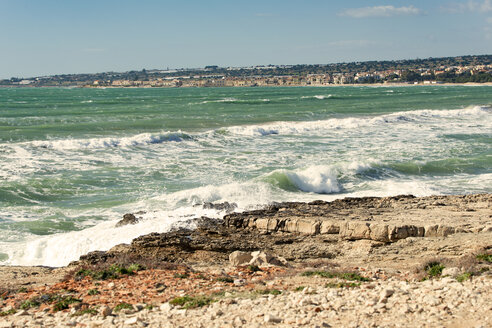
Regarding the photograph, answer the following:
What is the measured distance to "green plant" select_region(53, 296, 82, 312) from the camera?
7616 mm

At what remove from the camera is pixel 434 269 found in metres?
8.34

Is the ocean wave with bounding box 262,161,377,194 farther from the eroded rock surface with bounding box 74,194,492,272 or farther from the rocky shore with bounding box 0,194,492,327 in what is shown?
the eroded rock surface with bounding box 74,194,492,272

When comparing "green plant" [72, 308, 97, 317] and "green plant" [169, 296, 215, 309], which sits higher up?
"green plant" [169, 296, 215, 309]

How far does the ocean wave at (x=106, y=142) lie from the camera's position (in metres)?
29.3

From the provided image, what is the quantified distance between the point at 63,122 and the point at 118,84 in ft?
485

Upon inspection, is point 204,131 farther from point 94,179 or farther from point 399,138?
point 94,179

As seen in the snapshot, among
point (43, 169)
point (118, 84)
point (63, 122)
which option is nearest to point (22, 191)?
point (43, 169)

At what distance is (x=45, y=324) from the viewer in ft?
23.2

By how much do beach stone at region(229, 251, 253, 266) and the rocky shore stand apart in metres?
0.02

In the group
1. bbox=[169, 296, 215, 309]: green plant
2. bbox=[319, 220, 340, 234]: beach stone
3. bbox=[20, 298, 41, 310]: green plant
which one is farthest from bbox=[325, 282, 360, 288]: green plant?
bbox=[20, 298, 41, 310]: green plant

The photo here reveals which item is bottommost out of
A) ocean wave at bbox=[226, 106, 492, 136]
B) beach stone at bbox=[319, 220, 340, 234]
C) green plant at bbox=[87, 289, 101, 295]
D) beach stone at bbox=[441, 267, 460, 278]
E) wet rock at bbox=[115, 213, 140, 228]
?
ocean wave at bbox=[226, 106, 492, 136]

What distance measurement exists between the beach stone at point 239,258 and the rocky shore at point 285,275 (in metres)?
0.02

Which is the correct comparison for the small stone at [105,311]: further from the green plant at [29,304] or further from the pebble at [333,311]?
the green plant at [29,304]

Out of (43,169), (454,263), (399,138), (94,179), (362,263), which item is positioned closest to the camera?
(454,263)
